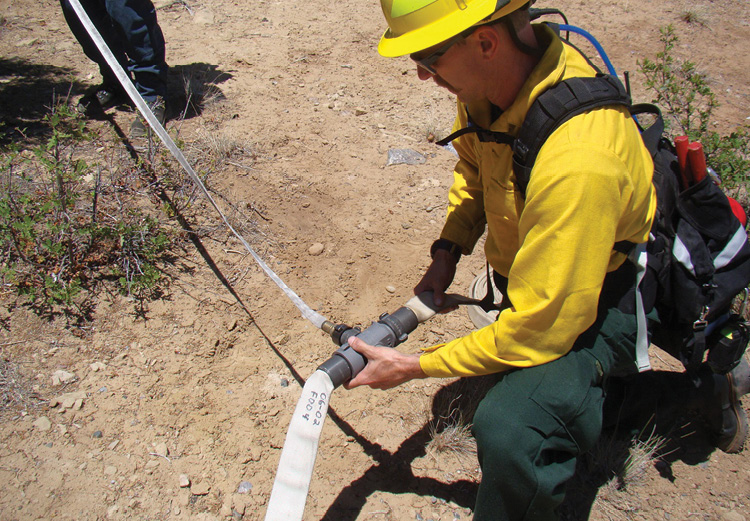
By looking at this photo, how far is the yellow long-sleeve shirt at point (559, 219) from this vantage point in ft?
4.83

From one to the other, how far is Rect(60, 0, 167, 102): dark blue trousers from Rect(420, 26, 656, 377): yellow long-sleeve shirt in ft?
9.96

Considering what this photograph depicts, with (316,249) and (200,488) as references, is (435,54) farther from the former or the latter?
(200,488)

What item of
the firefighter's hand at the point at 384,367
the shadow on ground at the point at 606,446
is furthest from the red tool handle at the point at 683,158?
the firefighter's hand at the point at 384,367

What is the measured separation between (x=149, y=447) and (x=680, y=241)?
7.34 feet

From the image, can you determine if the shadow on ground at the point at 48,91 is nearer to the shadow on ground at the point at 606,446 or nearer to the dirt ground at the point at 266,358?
the dirt ground at the point at 266,358

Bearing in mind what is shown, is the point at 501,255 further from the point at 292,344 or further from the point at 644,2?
the point at 644,2

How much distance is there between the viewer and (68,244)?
2.76 m

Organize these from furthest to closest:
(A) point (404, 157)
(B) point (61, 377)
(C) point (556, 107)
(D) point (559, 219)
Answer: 1. (A) point (404, 157)
2. (B) point (61, 377)
3. (C) point (556, 107)
4. (D) point (559, 219)

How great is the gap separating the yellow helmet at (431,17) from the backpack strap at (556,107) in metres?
0.28

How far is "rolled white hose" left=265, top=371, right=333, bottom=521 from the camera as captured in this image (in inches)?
70.5

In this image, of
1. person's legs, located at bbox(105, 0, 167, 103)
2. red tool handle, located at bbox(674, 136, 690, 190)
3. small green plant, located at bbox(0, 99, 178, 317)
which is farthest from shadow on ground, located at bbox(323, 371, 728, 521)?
person's legs, located at bbox(105, 0, 167, 103)

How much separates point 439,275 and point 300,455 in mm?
950

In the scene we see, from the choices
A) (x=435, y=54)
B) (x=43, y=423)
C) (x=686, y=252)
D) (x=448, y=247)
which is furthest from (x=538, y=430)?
(x=43, y=423)

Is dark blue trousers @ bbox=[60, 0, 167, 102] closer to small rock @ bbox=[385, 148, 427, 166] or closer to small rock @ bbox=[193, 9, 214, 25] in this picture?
small rock @ bbox=[193, 9, 214, 25]
